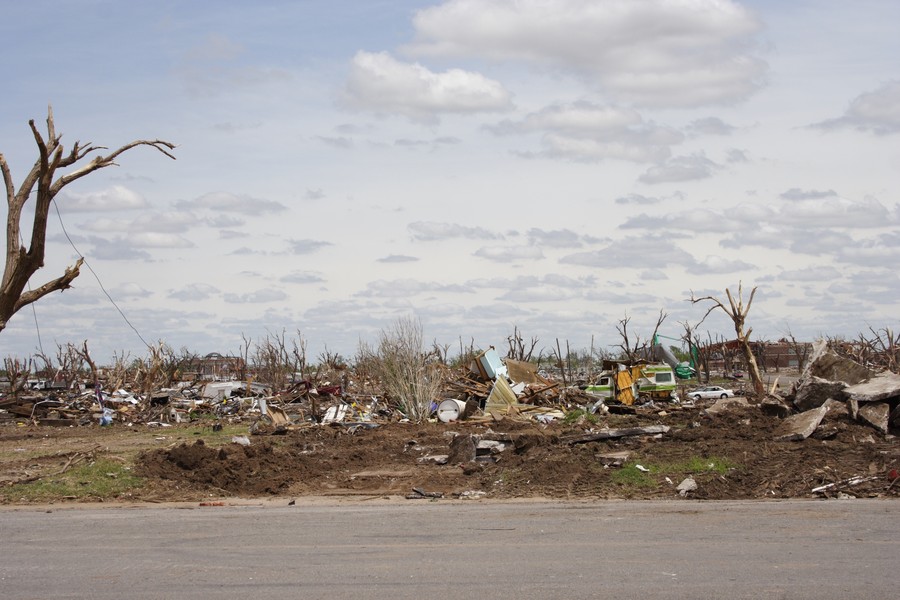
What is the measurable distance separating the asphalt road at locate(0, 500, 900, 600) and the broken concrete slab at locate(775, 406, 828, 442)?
3341mm

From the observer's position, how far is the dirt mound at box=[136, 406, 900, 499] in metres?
13.9

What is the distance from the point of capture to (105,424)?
100.0ft

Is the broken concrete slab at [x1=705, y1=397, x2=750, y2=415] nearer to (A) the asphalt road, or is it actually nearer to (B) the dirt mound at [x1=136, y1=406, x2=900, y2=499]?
(B) the dirt mound at [x1=136, y1=406, x2=900, y2=499]

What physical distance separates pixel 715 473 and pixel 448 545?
6178 millimetres

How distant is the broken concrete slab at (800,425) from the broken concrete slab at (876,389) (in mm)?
747

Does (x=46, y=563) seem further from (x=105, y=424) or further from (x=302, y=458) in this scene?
(x=105, y=424)

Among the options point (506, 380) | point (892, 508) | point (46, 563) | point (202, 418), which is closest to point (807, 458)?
point (892, 508)

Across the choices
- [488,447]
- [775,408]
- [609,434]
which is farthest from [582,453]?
[775,408]

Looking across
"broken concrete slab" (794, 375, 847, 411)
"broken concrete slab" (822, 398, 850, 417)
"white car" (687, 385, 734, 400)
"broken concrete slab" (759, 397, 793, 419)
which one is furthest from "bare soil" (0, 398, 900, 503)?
"white car" (687, 385, 734, 400)

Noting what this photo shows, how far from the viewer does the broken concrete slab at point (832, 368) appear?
18.9 metres

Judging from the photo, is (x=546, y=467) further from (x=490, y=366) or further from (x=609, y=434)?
(x=490, y=366)

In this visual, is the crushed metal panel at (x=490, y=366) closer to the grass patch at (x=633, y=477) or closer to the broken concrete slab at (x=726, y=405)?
the broken concrete slab at (x=726, y=405)

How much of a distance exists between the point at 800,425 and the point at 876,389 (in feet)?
5.93

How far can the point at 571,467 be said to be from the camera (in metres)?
15.4
